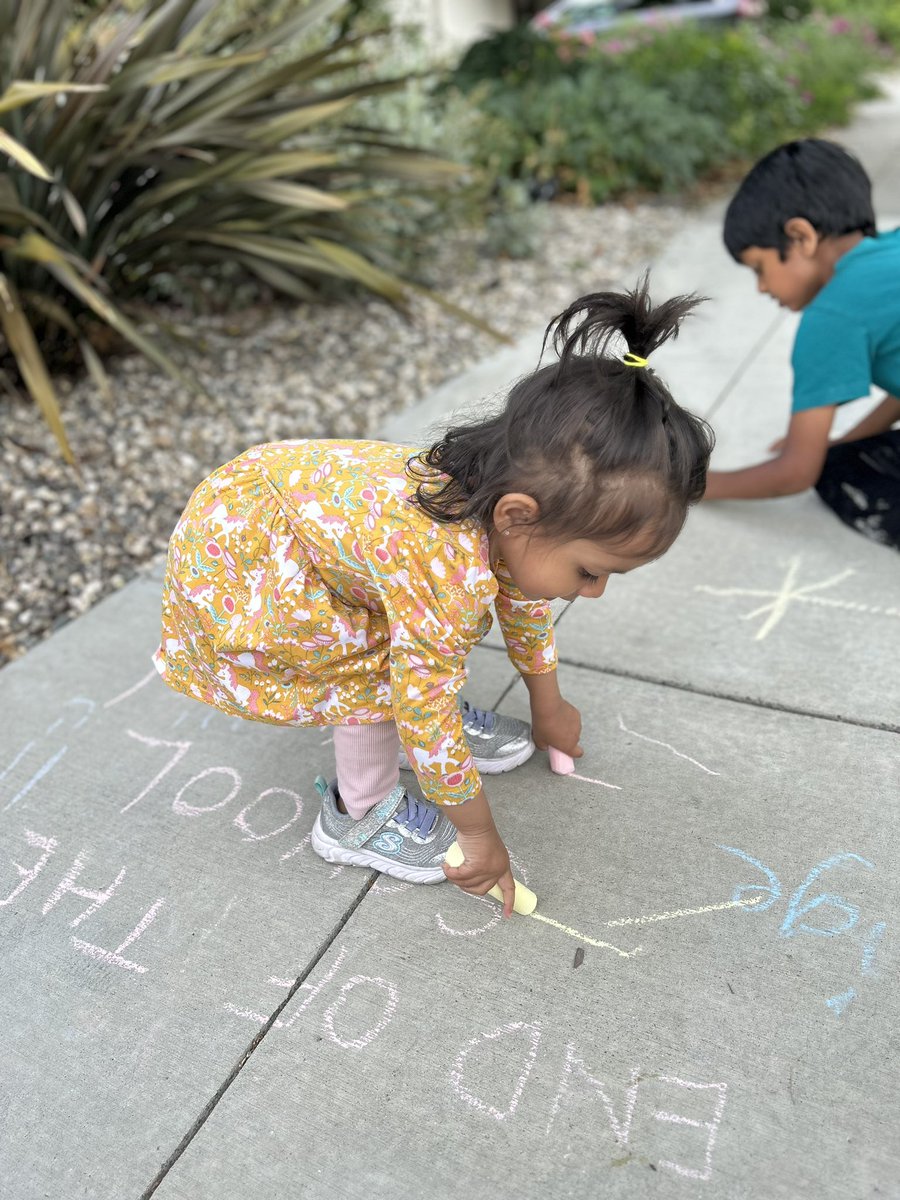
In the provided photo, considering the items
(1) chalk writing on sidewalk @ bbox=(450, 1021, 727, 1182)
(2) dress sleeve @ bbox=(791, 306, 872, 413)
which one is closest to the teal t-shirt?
(2) dress sleeve @ bbox=(791, 306, 872, 413)

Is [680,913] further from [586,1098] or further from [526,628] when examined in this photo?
[526,628]

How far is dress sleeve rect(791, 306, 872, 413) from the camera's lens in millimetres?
2551

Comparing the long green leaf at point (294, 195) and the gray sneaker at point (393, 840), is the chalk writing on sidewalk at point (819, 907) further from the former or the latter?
the long green leaf at point (294, 195)

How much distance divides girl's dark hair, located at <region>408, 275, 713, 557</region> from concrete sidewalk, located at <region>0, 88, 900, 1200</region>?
712 millimetres

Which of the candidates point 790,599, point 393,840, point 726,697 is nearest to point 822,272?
point 790,599

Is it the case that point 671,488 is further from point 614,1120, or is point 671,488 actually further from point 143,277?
point 143,277

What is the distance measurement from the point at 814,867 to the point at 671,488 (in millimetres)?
826

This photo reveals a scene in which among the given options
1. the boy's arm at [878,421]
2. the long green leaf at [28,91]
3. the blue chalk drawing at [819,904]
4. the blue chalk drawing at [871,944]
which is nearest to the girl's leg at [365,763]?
the blue chalk drawing at [819,904]

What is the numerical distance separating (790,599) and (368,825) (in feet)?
4.23

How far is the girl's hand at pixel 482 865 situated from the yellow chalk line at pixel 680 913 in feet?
0.67

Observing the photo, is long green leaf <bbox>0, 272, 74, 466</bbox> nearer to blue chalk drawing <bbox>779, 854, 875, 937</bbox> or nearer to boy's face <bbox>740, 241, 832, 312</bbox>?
boy's face <bbox>740, 241, 832, 312</bbox>

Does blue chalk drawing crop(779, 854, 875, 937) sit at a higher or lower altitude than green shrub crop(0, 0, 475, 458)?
lower

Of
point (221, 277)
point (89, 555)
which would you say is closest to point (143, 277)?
point (221, 277)

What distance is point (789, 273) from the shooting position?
2.66 m
